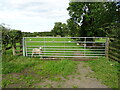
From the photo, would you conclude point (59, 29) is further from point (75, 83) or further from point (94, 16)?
point (75, 83)

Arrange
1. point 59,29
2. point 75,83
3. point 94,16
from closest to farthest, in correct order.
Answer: point 75,83, point 94,16, point 59,29

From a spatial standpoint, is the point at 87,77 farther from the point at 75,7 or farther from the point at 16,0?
the point at 75,7

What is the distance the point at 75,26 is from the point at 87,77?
1018cm

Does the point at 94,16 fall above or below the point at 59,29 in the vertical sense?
below

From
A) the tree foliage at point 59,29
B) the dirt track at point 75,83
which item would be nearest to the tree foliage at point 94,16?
the dirt track at point 75,83

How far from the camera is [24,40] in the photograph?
5.66 meters

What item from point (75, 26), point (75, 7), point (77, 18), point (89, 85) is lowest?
point (89, 85)

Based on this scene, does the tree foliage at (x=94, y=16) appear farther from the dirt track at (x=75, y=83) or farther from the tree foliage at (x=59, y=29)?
the tree foliage at (x=59, y=29)

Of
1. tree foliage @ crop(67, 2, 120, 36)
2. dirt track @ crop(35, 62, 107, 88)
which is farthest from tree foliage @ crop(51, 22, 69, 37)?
dirt track @ crop(35, 62, 107, 88)

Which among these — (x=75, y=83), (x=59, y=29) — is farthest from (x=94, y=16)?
(x=59, y=29)

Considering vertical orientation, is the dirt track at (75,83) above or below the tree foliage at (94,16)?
below

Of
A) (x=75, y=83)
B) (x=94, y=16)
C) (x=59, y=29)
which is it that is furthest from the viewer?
(x=59, y=29)

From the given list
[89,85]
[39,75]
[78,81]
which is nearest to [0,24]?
[39,75]

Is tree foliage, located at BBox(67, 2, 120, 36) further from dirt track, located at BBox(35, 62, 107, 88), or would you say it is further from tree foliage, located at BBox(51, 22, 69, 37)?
tree foliage, located at BBox(51, 22, 69, 37)
